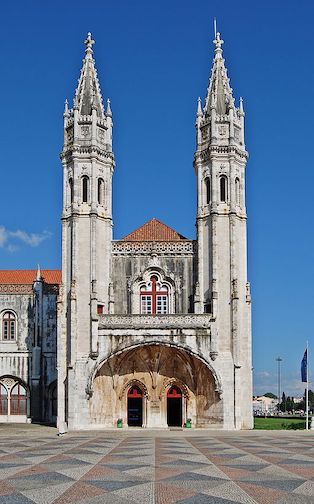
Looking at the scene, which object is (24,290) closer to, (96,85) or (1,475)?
(96,85)

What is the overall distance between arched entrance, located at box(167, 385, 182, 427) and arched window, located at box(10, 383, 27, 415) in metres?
11.6

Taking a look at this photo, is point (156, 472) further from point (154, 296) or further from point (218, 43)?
point (218, 43)

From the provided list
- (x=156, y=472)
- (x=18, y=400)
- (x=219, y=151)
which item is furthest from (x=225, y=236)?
(x=156, y=472)

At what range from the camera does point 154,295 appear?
49156 mm

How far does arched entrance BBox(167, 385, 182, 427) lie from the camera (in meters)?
47.8

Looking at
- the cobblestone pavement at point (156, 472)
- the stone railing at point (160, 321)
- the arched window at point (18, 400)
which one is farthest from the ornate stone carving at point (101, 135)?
the cobblestone pavement at point (156, 472)

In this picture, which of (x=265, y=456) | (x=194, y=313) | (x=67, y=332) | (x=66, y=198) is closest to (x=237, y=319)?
(x=194, y=313)

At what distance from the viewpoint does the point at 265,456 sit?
2544cm

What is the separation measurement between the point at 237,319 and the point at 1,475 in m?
27.0

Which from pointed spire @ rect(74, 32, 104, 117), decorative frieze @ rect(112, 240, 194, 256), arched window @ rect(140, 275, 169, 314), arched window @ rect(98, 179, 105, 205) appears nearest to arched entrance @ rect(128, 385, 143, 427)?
arched window @ rect(140, 275, 169, 314)

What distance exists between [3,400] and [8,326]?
5.13 meters

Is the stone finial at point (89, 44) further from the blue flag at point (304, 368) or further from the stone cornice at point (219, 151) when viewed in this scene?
the blue flag at point (304, 368)

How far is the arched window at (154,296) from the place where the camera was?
48.9 meters

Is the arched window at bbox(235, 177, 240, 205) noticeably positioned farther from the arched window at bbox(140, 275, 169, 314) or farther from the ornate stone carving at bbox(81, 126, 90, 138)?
the ornate stone carving at bbox(81, 126, 90, 138)
